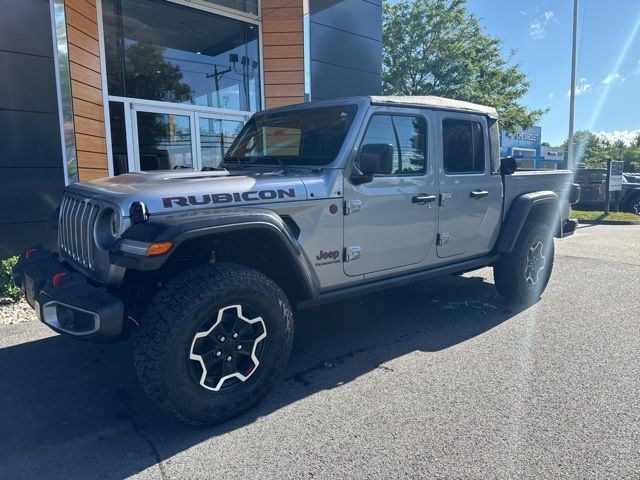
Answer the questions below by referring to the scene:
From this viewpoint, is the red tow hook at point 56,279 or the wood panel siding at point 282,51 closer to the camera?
the red tow hook at point 56,279

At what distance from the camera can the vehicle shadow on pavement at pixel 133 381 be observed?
8.20ft

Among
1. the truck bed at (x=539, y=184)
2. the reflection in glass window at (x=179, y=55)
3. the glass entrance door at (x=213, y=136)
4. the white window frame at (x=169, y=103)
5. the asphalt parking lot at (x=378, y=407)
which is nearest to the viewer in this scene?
the asphalt parking lot at (x=378, y=407)

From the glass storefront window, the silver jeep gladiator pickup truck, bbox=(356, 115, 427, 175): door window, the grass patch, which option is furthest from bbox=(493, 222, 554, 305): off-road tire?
the grass patch

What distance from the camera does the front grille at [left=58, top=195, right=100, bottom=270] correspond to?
2.90 metres

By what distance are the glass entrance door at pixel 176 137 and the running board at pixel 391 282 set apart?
5135mm

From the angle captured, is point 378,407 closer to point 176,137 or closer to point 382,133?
point 382,133

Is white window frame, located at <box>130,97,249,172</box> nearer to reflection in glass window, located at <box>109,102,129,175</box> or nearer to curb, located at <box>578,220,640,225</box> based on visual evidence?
reflection in glass window, located at <box>109,102,129,175</box>

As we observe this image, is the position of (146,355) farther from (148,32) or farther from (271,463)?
(148,32)

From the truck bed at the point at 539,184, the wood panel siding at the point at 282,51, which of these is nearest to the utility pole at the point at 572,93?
the wood panel siding at the point at 282,51

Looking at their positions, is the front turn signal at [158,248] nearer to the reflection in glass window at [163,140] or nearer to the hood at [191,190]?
the hood at [191,190]

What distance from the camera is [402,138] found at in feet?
12.6

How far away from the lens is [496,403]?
296 cm

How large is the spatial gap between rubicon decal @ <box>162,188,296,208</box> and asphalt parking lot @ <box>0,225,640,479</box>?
1.29 meters

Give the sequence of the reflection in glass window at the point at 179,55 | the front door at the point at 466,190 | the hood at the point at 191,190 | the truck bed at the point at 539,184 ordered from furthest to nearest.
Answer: the reflection in glass window at the point at 179,55 → the truck bed at the point at 539,184 → the front door at the point at 466,190 → the hood at the point at 191,190
